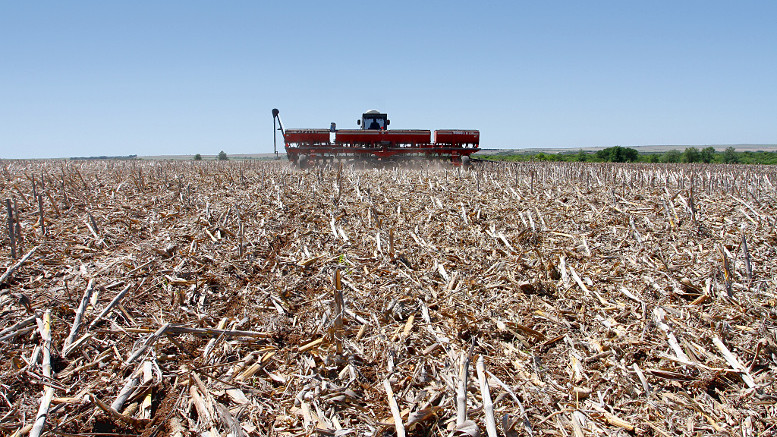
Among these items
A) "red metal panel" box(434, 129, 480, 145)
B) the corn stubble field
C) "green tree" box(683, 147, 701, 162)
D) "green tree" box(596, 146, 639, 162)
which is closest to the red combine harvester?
"red metal panel" box(434, 129, 480, 145)

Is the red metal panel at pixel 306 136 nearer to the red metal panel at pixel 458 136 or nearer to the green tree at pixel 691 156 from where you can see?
the red metal panel at pixel 458 136

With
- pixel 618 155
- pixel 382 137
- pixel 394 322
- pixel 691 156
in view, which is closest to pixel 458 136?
pixel 382 137

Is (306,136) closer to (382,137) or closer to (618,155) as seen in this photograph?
(382,137)

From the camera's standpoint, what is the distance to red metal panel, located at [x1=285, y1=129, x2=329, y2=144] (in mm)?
15414

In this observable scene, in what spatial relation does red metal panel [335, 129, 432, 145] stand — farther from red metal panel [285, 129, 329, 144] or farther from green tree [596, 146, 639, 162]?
green tree [596, 146, 639, 162]

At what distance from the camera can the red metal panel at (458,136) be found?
1573 centimetres

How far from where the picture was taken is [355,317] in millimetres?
3705

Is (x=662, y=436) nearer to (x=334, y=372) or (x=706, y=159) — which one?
(x=334, y=372)

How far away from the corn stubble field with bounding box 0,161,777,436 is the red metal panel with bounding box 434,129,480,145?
9.72m

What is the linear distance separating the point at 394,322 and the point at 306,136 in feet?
41.8

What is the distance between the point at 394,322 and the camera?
371 cm

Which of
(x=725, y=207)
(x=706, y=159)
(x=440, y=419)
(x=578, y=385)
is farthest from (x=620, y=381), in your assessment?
(x=706, y=159)

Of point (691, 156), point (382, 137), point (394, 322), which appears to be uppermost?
point (382, 137)

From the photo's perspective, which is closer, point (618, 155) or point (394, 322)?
point (394, 322)
